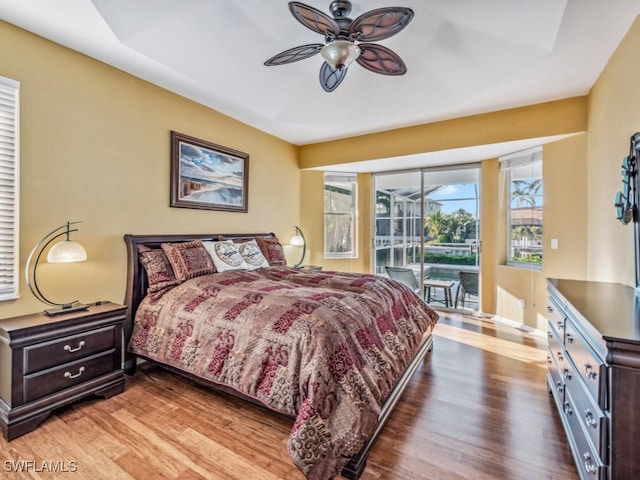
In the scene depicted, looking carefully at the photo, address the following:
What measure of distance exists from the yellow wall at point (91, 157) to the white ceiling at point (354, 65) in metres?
0.18

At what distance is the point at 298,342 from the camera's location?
5.78 ft

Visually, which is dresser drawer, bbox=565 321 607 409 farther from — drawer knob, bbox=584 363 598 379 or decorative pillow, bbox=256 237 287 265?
decorative pillow, bbox=256 237 287 265

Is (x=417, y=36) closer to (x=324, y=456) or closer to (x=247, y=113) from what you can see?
(x=247, y=113)

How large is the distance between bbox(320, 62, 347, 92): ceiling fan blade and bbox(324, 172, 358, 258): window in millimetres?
2952

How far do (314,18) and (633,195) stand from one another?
2293 millimetres

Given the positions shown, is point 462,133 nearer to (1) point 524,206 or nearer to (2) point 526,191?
(2) point 526,191

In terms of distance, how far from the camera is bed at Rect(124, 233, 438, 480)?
62.1 inches

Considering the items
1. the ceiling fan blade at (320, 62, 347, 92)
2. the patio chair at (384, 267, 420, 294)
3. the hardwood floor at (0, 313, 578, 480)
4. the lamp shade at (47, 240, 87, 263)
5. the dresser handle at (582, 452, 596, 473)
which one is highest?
the ceiling fan blade at (320, 62, 347, 92)

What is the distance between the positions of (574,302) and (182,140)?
3.64 meters

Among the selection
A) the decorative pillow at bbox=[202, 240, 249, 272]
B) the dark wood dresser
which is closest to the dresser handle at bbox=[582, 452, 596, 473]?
the dark wood dresser

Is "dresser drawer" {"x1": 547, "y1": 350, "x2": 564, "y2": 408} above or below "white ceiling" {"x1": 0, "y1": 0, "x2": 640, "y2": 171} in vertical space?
below

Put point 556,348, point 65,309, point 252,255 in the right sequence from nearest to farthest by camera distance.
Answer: point 556,348 → point 65,309 → point 252,255

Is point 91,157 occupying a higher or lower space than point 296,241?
higher

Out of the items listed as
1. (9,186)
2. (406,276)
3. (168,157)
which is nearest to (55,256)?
(9,186)
